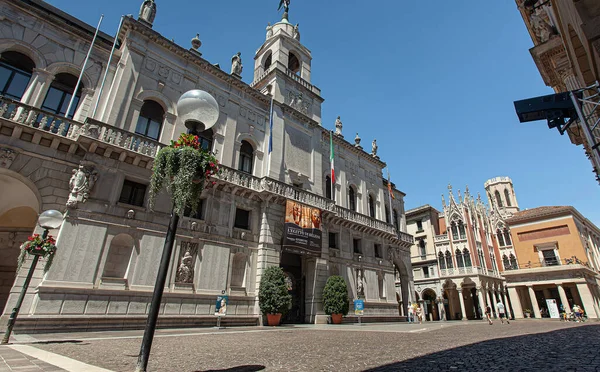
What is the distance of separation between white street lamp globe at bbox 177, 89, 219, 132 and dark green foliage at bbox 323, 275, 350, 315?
16.4 meters

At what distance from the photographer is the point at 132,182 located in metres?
14.3

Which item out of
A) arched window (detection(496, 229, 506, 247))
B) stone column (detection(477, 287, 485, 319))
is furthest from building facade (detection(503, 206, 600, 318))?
stone column (detection(477, 287, 485, 319))

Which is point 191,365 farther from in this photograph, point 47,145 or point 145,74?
point 145,74

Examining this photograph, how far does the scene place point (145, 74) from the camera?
16422 millimetres

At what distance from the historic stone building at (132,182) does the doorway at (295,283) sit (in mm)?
85

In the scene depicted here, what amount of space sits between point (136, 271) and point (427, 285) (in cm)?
3736

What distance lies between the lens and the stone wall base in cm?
1038

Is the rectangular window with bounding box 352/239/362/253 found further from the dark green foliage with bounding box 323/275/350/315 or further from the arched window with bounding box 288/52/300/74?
the arched window with bounding box 288/52/300/74

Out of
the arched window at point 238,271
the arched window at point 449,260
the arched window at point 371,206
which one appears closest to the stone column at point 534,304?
the arched window at point 449,260

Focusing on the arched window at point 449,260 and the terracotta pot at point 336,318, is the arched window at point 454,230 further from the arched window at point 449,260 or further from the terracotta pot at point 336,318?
the terracotta pot at point 336,318

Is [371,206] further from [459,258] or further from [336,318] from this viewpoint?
[459,258]

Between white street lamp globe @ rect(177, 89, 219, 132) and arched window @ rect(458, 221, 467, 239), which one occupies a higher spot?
arched window @ rect(458, 221, 467, 239)

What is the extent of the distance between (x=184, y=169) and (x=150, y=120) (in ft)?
43.4

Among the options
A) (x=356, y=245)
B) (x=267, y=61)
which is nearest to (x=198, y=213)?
(x=356, y=245)
